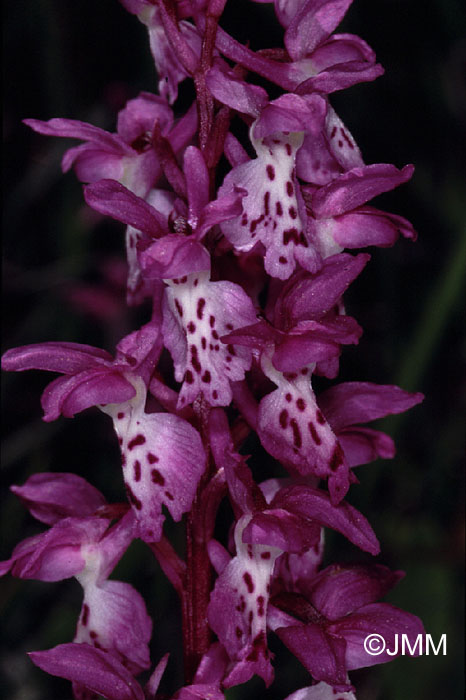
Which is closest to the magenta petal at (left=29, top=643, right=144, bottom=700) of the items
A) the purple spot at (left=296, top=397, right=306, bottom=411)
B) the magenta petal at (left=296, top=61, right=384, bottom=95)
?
the purple spot at (left=296, top=397, right=306, bottom=411)

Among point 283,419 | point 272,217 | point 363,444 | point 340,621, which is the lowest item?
point 340,621

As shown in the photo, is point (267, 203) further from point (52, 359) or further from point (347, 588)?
point (347, 588)

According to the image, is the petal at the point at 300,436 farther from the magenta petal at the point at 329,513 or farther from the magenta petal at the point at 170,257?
the magenta petal at the point at 170,257

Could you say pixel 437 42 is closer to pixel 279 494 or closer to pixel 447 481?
pixel 447 481

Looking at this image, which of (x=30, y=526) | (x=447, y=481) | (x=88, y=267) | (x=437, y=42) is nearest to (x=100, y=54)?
(x=88, y=267)

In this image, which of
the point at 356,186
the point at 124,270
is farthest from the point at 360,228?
the point at 124,270

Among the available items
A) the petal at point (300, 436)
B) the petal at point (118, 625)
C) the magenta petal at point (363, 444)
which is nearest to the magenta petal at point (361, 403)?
the magenta petal at point (363, 444)
